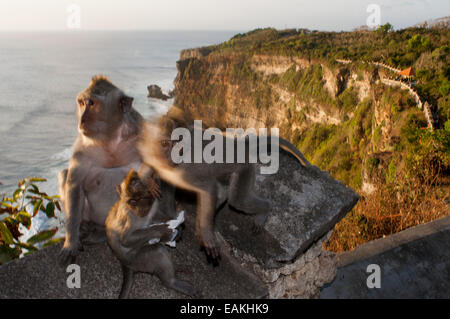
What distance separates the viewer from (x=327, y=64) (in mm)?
55375

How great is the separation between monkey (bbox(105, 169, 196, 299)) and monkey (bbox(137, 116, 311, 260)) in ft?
0.78

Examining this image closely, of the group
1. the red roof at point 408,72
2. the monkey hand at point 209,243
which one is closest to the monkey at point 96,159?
the monkey hand at point 209,243

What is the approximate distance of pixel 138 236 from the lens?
209cm

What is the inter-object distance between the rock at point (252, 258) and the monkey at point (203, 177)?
10cm

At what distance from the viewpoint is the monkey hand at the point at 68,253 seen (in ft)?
7.33

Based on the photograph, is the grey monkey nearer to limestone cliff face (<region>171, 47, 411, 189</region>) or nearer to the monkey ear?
the monkey ear

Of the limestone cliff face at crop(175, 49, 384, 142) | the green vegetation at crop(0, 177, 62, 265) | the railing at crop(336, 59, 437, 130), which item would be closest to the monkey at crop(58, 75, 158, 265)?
the green vegetation at crop(0, 177, 62, 265)

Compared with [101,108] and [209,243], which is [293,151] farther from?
[101,108]

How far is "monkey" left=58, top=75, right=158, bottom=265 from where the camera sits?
2311mm

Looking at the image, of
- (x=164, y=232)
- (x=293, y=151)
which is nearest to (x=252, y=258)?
(x=164, y=232)

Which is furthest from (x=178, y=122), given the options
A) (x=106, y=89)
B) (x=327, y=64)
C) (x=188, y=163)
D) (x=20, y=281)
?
(x=327, y=64)
